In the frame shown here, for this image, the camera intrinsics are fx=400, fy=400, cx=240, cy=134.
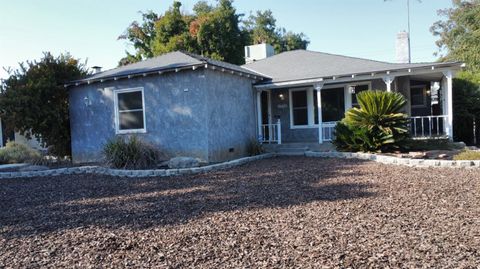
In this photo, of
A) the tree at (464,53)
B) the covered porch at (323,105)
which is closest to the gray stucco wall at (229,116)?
the covered porch at (323,105)

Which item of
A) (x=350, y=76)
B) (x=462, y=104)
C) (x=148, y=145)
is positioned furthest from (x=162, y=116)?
(x=462, y=104)

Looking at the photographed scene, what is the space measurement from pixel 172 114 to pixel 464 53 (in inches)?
866

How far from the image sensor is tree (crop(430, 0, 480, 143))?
16.5m

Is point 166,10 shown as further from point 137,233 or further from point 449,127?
point 137,233

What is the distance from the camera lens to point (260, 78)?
14.8 metres

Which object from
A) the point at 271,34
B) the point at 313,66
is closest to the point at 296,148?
the point at 313,66

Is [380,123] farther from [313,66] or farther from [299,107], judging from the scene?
[313,66]

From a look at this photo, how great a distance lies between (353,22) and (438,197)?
20603 millimetres

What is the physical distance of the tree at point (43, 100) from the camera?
1298 cm

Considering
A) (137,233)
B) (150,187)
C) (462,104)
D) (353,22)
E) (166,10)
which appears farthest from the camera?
(166,10)

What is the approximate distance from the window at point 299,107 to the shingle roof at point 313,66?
35.3 inches

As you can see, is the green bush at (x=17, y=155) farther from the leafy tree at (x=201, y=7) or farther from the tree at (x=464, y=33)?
the leafy tree at (x=201, y=7)

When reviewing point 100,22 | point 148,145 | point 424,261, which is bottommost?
point 424,261

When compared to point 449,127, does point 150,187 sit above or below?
below
